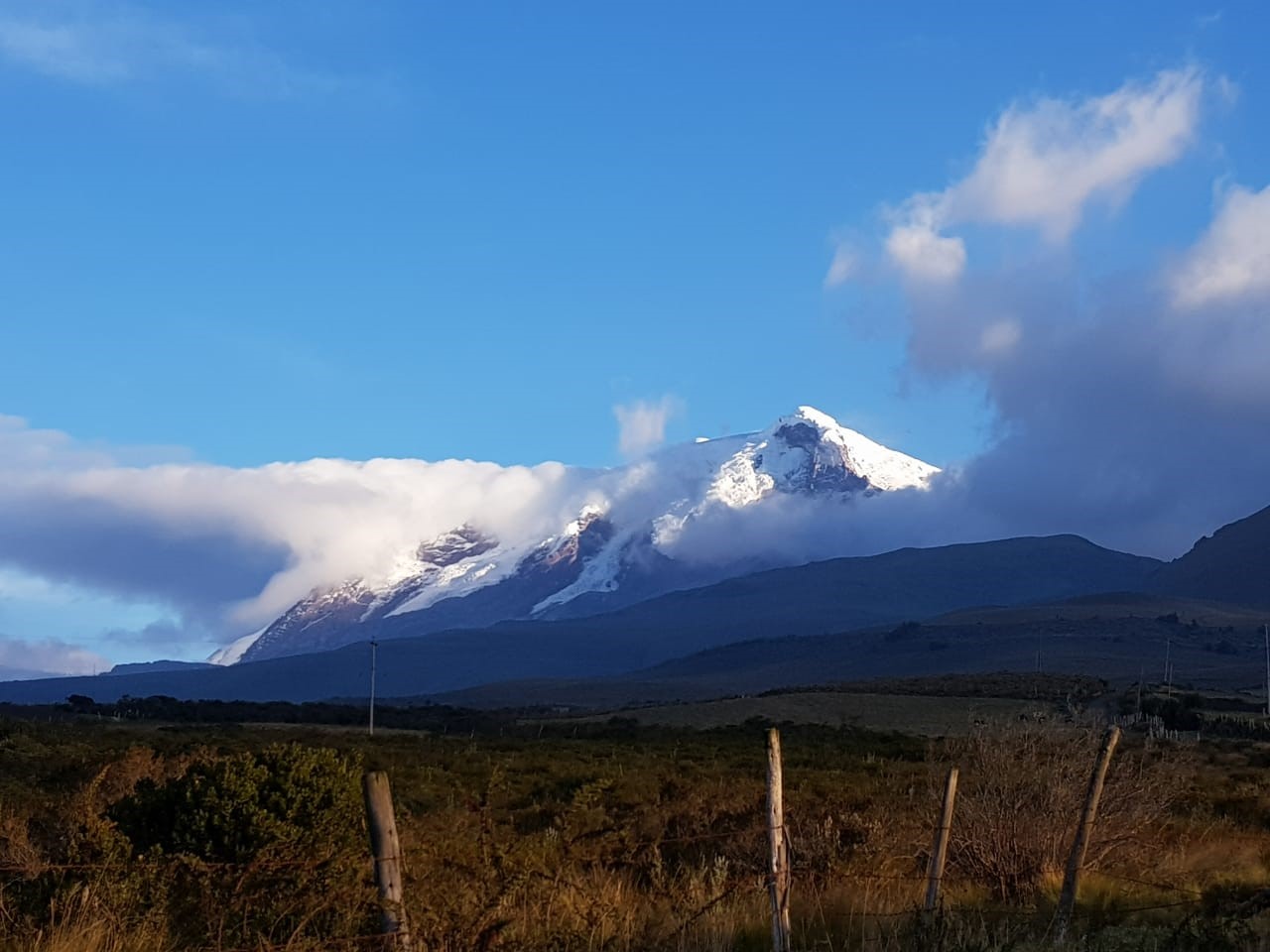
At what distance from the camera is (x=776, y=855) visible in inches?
365

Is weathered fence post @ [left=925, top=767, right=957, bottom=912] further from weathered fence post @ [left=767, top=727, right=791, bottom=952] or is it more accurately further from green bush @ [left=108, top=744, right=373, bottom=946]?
green bush @ [left=108, top=744, right=373, bottom=946]

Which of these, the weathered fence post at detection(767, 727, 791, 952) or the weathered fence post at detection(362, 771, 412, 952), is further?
the weathered fence post at detection(767, 727, 791, 952)

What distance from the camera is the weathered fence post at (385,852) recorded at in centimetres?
762

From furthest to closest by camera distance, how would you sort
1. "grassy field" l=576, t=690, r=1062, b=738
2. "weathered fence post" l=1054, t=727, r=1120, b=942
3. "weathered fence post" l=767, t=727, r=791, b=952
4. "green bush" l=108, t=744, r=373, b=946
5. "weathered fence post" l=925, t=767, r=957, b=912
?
"grassy field" l=576, t=690, r=1062, b=738 → "weathered fence post" l=925, t=767, r=957, b=912 → "weathered fence post" l=1054, t=727, r=1120, b=942 → "green bush" l=108, t=744, r=373, b=946 → "weathered fence post" l=767, t=727, r=791, b=952

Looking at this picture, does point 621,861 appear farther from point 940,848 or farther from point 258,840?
point 940,848

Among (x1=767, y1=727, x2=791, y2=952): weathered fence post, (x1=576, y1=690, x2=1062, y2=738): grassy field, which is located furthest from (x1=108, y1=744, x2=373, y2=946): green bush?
(x1=576, y1=690, x2=1062, y2=738): grassy field

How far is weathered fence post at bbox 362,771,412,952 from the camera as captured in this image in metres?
7.62

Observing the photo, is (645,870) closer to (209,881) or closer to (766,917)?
(766,917)

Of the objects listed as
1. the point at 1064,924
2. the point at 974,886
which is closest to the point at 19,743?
the point at 974,886

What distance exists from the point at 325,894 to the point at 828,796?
13.4m

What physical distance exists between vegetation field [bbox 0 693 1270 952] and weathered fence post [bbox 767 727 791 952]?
46 centimetres

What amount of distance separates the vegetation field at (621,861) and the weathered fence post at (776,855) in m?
0.46

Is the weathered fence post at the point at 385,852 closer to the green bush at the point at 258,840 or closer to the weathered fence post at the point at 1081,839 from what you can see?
the green bush at the point at 258,840

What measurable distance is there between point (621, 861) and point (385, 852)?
21.3 feet
